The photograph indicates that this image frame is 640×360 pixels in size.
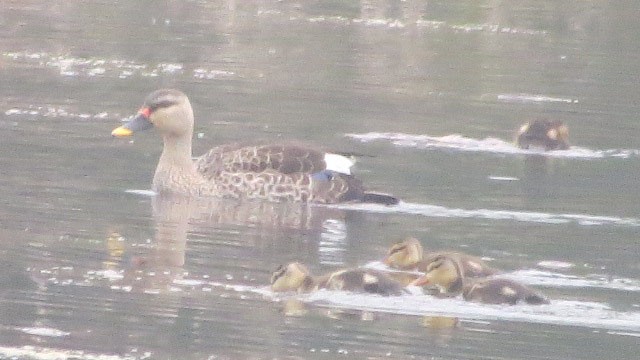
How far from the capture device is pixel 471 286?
39.9ft

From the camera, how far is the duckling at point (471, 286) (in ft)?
39.0

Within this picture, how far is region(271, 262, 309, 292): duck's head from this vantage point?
1193cm

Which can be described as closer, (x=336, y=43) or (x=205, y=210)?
(x=205, y=210)

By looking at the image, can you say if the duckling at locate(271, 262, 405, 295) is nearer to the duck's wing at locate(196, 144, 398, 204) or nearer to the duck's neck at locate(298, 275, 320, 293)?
the duck's neck at locate(298, 275, 320, 293)

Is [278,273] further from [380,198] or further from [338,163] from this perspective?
[338,163]

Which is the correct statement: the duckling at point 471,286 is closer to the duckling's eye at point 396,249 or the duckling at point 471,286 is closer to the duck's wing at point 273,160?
the duckling's eye at point 396,249

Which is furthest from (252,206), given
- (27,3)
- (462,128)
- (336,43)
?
(27,3)

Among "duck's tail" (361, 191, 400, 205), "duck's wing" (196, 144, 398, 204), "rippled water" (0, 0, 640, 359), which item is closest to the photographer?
"rippled water" (0, 0, 640, 359)

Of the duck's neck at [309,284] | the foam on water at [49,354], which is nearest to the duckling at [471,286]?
the duck's neck at [309,284]

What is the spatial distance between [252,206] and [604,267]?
11.6 feet

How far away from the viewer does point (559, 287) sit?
12500 mm

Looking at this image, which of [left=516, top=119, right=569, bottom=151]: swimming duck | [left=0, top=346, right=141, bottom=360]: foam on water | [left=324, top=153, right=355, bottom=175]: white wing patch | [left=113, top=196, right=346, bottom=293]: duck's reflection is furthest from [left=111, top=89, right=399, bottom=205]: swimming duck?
[left=0, top=346, right=141, bottom=360]: foam on water

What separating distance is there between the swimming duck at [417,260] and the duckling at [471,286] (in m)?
0.21

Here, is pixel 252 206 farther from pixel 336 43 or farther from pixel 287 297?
pixel 336 43
